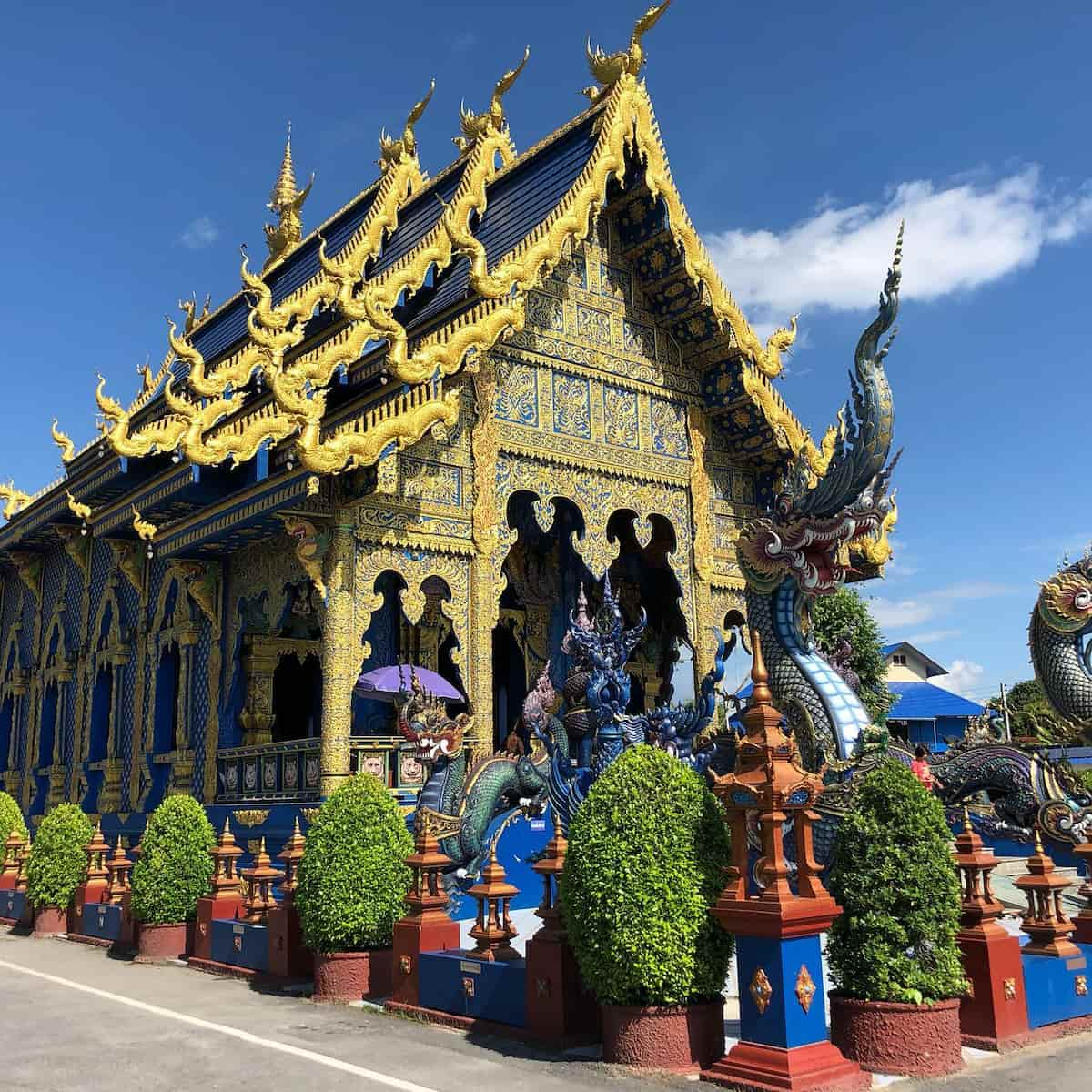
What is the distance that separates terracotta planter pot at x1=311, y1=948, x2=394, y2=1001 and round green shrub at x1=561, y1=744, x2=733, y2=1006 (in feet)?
7.93

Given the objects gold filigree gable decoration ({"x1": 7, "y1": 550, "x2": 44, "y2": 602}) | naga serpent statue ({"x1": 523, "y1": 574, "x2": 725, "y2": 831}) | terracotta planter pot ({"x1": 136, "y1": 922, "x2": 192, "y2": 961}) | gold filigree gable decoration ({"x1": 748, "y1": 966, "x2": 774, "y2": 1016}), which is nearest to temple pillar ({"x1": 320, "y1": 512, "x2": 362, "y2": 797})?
terracotta planter pot ({"x1": 136, "y1": 922, "x2": 192, "y2": 961})

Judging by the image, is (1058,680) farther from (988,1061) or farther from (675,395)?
(988,1061)

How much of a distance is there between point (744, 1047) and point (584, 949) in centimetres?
97

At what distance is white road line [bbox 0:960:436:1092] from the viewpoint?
19.2 ft

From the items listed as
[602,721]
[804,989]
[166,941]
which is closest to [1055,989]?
[804,989]

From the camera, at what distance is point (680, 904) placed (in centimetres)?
584

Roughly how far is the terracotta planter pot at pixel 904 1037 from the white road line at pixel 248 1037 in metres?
2.14

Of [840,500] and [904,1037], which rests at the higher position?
[840,500]

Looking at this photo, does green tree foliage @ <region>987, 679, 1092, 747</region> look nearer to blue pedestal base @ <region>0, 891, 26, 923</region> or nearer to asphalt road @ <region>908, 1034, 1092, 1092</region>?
asphalt road @ <region>908, 1034, 1092, 1092</region>

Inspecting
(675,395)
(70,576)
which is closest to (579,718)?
(675,395)

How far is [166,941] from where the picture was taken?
34.7ft

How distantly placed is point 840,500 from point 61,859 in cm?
940

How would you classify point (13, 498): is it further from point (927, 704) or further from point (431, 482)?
point (927, 704)

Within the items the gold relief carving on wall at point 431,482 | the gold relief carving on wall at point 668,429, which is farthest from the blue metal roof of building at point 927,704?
the gold relief carving on wall at point 431,482
